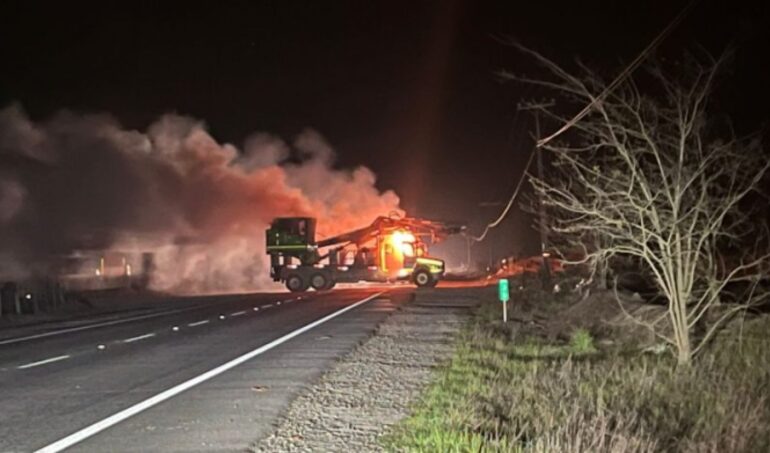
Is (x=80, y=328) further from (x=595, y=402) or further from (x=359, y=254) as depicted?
(x=359, y=254)

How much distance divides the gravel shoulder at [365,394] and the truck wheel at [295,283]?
82.3 ft

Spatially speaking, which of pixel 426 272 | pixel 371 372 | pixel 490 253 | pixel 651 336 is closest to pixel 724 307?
pixel 651 336

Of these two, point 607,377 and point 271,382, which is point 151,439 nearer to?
point 271,382

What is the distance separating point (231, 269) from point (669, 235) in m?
41.8

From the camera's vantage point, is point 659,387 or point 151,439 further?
point 659,387

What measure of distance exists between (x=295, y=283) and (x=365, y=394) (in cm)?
3422

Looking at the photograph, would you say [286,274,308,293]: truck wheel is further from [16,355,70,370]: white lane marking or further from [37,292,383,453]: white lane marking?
[16,355,70,370]: white lane marking

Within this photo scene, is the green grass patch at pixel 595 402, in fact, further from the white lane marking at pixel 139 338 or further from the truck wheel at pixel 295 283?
the truck wheel at pixel 295 283

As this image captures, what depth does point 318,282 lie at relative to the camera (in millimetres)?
44500

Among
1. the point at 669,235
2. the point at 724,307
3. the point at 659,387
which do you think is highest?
the point at 669,235

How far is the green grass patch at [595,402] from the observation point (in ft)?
25.6

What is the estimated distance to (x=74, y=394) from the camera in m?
11.1

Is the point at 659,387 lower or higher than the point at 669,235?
lower

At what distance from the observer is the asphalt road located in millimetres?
8516
